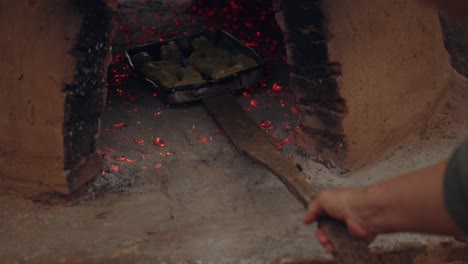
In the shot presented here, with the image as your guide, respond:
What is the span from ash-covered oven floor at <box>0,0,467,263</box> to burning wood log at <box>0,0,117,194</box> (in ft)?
0.51

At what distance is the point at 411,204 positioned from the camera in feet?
4.95

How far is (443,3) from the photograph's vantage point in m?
1.28

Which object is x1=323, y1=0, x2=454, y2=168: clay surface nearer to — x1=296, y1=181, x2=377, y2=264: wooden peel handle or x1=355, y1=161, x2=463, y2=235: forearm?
x1=296, y1=181, x2=377, y2=264: wooden peel handle

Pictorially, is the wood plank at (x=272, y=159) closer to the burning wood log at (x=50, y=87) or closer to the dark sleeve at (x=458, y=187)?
the dark sleeve at (x=458, y=187)

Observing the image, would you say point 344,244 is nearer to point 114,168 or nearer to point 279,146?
point 279,146

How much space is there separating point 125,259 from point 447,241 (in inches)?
51.4

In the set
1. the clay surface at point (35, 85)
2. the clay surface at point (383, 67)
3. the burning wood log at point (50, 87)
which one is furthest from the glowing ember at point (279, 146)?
the clay surface at point (35, 85)

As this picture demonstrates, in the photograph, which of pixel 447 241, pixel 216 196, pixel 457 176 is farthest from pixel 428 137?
pixel 457 176

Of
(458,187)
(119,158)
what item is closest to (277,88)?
(119,158)

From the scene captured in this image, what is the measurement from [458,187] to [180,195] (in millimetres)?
1847

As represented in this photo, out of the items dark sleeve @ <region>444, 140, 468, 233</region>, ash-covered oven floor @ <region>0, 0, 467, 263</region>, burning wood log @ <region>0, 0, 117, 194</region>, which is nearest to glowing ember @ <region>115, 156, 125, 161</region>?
ash-covered oven floor @ <region>0, 0, 467, 263</region>

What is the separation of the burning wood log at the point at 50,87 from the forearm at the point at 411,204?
1.51 m

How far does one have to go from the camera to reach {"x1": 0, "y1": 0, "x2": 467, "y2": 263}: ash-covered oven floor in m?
2.58

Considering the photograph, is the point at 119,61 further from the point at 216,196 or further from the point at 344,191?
the point at 344,191
